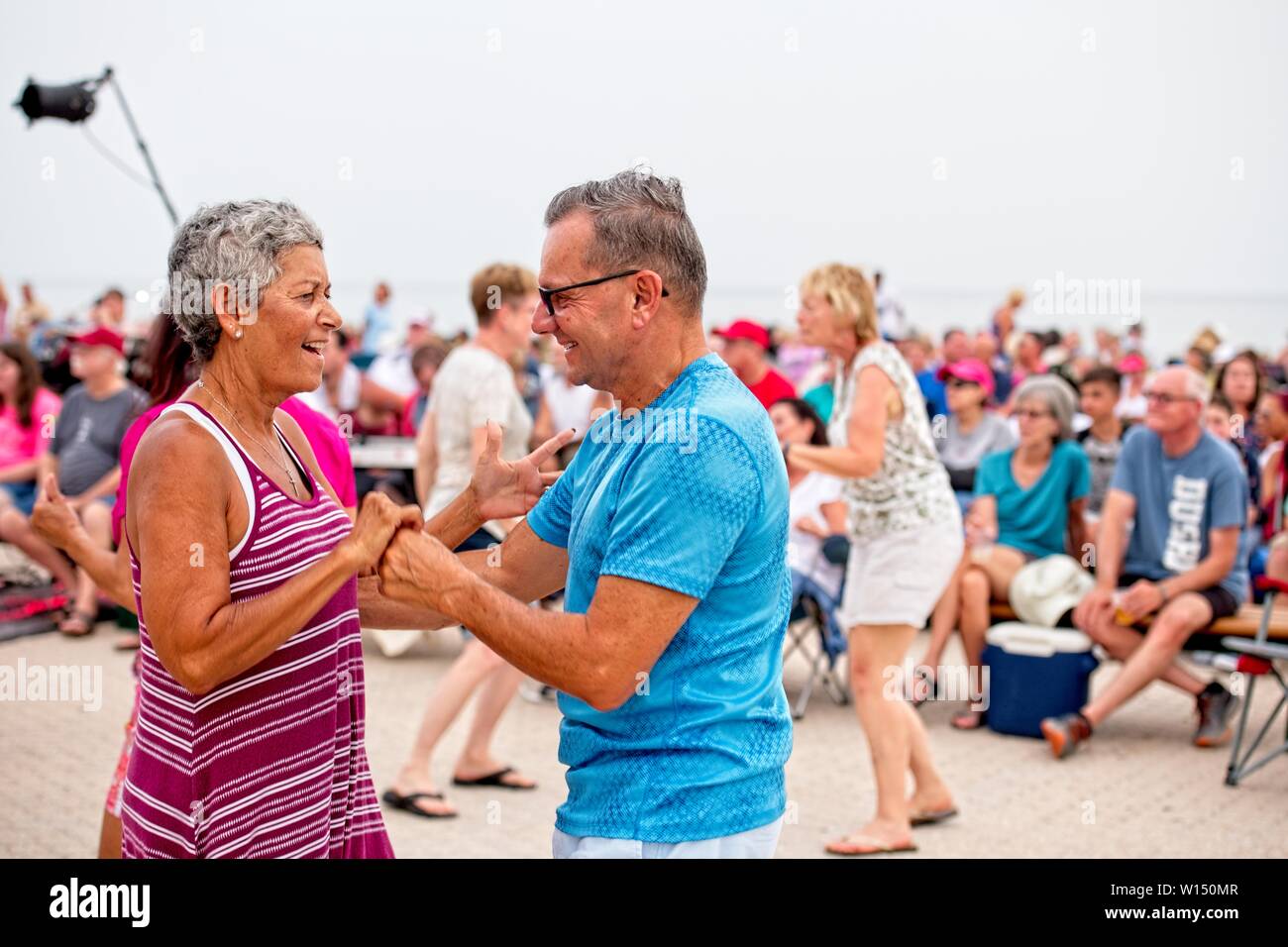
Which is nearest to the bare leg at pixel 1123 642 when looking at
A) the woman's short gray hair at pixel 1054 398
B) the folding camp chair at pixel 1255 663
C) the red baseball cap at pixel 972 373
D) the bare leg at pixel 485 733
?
the folding camp chair at pixel 1255 663

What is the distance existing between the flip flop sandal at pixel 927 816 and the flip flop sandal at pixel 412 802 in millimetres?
1869

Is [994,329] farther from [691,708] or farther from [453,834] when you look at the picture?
[691,708]

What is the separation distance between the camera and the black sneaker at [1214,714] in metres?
6.75

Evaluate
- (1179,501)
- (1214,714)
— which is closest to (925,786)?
(1214,714)

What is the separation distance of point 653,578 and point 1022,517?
19.4ft

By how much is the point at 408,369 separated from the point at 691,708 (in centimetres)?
1045

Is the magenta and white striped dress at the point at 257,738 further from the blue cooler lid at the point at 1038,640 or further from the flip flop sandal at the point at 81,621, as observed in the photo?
the flip flop sandal at the point at 81,621

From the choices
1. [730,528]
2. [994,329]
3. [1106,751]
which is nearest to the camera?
[730,528]

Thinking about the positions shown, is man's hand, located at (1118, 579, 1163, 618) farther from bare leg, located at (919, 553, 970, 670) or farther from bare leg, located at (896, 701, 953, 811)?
bare leg, located at (896, 701, 953, 811)

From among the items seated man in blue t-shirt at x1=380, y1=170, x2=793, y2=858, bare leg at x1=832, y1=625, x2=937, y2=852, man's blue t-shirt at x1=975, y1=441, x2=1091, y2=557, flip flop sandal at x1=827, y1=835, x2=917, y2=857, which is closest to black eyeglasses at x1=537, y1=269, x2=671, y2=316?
seated man in blue t-shirt at x1=380, y1=170, x2=793, y2=858

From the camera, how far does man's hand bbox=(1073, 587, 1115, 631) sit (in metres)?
6.87

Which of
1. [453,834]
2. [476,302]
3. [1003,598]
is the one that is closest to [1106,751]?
[1003,598]

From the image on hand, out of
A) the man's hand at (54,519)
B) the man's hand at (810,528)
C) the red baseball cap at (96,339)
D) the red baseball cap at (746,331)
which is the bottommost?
the man's hand at (810,528)
